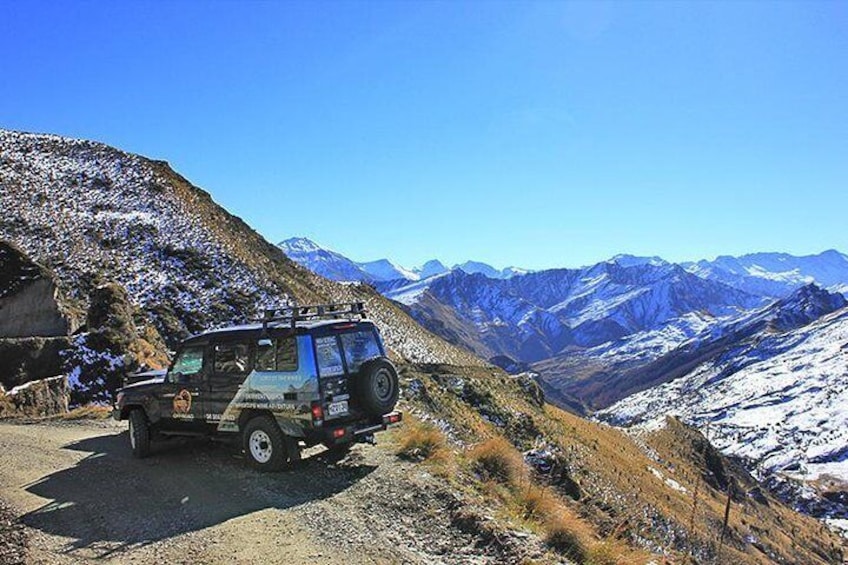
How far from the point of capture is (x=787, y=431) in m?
194

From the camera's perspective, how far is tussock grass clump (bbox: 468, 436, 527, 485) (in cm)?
1266

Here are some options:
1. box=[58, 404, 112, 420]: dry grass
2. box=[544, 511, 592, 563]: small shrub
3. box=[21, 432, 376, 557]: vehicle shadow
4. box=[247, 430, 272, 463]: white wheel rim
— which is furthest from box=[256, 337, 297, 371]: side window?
box=[58, 404, 112, 420]: dry grass

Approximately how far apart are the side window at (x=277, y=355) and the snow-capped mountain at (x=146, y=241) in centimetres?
2509

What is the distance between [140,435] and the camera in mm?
13273

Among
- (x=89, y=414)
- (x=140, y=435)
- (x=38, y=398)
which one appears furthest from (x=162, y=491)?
(x=38, y=398)

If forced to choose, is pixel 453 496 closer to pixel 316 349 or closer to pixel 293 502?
pixel 293 502

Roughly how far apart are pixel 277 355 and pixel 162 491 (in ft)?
10.5

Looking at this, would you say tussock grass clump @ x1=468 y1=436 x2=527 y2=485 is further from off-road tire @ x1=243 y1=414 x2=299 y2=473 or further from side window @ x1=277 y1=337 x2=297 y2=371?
side window @ x1=277 y1=337 x2=297 y2=371

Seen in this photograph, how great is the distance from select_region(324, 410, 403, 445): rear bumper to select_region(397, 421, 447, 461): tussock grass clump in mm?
1329

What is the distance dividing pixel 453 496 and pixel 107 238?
132 ft

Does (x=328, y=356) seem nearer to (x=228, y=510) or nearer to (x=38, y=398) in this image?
(x=228, y=510)

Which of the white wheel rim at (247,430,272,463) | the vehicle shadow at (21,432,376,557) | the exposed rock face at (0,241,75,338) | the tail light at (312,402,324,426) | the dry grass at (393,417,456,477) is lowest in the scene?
the dry grass at (393,417,456,477)

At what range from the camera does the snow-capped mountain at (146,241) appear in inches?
1484

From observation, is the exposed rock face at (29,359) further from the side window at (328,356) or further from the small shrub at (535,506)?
the small shrub at (535,506)
